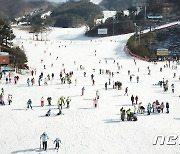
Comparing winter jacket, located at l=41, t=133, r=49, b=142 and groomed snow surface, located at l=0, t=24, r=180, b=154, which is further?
groomed snow surface, located at l=0, t=24, r=180, b=154

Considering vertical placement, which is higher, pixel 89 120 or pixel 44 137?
pixel 89 120

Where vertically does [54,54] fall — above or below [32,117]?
above

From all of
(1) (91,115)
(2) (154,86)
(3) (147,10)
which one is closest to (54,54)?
(2) (154,86)

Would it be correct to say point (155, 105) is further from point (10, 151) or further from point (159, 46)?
point (159, 46)

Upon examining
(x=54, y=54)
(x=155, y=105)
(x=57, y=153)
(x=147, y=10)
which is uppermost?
(x=147, y=10)

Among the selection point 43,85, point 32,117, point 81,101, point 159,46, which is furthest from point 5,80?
point 159,46

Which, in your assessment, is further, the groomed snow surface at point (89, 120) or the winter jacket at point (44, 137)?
the groomed snow surface at point (89, 120)

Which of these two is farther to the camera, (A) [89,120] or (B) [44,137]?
(A) [89,120]

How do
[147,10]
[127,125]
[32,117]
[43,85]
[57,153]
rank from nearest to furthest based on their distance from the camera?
[57,153] → [127,125] → [32,117] → [43,85] → [147,10]

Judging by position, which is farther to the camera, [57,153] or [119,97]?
[119,97]

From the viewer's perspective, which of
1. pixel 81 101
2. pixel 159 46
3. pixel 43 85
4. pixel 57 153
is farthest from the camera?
pixel 159 46
